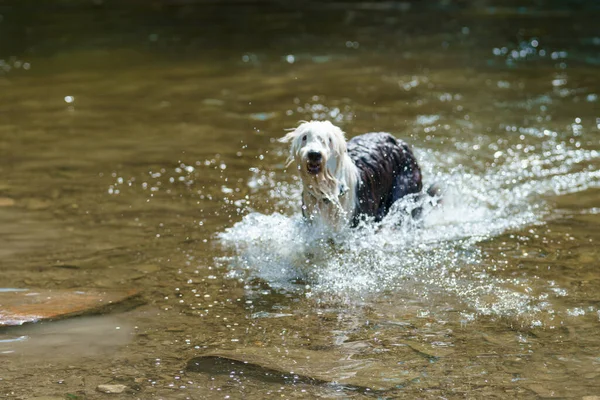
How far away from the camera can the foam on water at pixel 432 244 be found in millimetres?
5836

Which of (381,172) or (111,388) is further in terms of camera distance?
(381,172)

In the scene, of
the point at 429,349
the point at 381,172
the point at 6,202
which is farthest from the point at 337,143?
the point at 6,202

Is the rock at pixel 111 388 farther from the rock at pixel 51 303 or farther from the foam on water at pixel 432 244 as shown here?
the foam on water at pixel 432 244

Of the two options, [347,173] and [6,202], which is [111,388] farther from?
[6,202]

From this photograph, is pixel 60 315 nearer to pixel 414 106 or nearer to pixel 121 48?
pixel 414 106

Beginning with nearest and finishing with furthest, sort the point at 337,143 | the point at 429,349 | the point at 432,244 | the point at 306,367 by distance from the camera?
the point at 306,367
the point at 429,349
the point at 337,143
the point at 432,244

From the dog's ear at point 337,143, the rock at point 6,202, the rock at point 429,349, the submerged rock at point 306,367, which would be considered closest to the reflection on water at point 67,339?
the submerged rock at point 306,367

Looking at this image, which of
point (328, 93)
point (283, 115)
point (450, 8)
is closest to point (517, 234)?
point (283, 115)

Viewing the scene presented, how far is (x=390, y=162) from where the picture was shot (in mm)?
7027

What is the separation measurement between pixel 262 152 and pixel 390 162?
2410mm

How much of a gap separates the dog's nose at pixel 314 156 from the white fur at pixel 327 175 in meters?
0.02

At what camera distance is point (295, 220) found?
22.3 feet

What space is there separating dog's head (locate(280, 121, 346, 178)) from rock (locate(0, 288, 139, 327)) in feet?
4.97

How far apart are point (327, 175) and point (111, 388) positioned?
2.43 m
